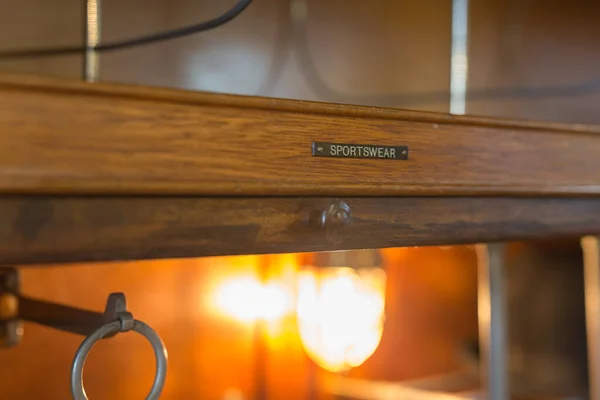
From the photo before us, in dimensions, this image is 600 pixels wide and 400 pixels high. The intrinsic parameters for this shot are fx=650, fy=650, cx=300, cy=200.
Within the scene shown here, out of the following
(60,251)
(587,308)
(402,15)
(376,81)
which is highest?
(402,15)

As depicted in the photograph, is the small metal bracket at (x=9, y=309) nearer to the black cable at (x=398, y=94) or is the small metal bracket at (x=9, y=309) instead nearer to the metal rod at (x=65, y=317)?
the metal rod at (x=65, y=317)

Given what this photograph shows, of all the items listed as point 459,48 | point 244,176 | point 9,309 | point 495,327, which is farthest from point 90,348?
point 459,48

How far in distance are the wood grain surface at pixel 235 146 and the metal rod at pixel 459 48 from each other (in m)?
0.41

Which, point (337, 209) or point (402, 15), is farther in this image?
point (402, 15)

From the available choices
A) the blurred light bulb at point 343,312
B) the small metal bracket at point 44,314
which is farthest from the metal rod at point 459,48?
the small metal bracket at point 44,314

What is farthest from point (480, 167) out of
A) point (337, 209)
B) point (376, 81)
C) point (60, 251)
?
point (376, 81)

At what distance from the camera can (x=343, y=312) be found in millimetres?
855

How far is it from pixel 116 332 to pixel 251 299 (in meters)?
0.51

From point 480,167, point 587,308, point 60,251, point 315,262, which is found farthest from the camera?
point 315,262

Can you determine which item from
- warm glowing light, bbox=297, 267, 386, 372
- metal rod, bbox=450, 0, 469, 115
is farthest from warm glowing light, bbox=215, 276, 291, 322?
metal rod, bbox=450, 0, 469, 115

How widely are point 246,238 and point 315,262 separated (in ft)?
1.47

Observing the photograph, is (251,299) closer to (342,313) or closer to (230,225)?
(342,313)

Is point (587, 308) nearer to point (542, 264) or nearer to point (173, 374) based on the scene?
point (542, 264)

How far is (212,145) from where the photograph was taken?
1.19 ft
